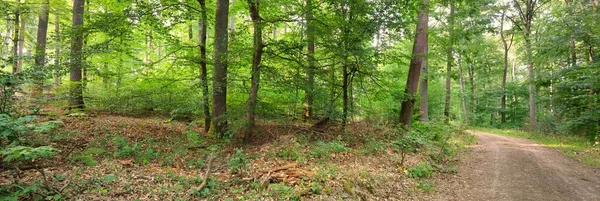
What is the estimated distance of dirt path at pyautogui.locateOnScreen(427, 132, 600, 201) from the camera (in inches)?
259

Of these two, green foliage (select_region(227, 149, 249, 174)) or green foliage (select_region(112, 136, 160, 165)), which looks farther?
green foliage (select_region(112, 136, 160, 165))

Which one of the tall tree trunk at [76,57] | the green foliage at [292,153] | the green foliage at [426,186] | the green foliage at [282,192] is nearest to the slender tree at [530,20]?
the green foliage at [426,186]

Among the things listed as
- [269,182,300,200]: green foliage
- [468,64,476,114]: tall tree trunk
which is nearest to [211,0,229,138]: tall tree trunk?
[269,182,300,200]: green foliage

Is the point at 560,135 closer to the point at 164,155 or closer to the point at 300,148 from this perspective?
the point at 300,148

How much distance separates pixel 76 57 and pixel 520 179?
1214 centimetres

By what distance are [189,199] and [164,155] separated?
9.58 ft

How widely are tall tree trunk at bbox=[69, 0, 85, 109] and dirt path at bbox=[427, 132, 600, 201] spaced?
950cm

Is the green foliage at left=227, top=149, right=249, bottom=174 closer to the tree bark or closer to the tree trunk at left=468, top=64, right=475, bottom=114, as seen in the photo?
the tree bark

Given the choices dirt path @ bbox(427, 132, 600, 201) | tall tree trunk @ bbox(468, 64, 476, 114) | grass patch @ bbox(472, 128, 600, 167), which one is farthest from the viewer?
tall tree trunk @ bbox(468, 64, 476, 114)

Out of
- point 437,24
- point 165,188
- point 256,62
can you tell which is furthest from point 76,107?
point 437,24

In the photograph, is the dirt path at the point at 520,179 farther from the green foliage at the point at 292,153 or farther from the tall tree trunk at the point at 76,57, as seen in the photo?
the tall tree trunk at the point at 76,57

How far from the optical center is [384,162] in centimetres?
802

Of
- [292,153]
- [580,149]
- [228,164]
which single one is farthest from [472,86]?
[228,164]

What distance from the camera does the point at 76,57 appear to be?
7707mm
